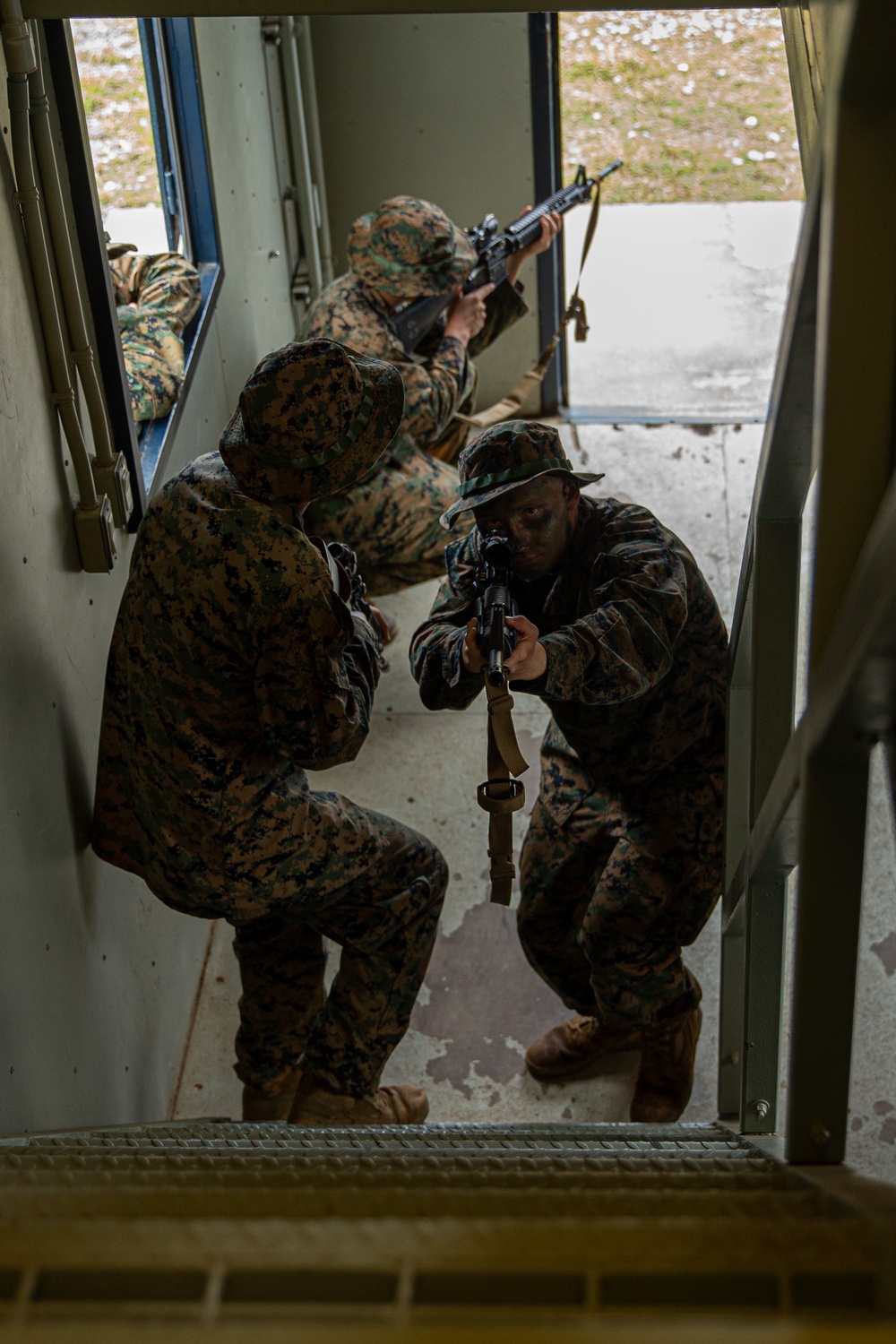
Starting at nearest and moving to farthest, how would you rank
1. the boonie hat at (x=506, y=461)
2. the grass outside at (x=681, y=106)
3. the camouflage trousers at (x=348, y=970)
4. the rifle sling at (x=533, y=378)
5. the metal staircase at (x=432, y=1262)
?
the metal staircase at (x=432, y=1262) → the boonie hat at (x=506, y=461) → the camouflage trousers at (x=348, y=970) → the rifle sling at (x=533, y=378) → the grass outside at (x=681, y=106)

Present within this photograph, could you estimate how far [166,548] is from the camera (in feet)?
8.71

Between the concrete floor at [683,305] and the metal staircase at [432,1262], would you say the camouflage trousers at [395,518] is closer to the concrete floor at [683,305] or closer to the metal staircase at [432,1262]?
the concrete floor at [683,305]

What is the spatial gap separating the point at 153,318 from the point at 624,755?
212 centimetres

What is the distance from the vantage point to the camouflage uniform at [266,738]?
261 centimetres

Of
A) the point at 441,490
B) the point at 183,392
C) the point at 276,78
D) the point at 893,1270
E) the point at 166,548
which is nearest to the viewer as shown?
the point at 893,1270

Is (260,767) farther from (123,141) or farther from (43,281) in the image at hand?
(123,141)

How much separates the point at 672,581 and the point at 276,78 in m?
3.97

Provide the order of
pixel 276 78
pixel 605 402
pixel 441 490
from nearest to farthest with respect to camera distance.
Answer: pixel 441 490 → pixel 276 78 → pixel 605 402

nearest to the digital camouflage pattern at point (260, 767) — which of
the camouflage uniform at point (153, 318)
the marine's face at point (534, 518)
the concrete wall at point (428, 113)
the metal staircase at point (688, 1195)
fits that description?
the marine's face at point (534, 518)

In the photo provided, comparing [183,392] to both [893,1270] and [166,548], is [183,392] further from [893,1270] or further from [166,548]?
[893,1270]

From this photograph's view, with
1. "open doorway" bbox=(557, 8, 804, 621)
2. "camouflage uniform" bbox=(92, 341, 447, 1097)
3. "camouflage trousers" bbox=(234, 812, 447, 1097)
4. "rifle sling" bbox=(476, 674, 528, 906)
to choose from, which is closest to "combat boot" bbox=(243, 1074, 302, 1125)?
"camouflage trousers" bbox=(234, 812, 447, 1097)

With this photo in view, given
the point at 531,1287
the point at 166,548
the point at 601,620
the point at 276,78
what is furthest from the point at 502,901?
the point at 276,78

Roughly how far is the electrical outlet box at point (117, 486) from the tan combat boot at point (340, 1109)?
4.83 ft

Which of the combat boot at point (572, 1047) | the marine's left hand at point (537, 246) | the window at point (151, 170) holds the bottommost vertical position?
the combat boot at point (572, 1047)
